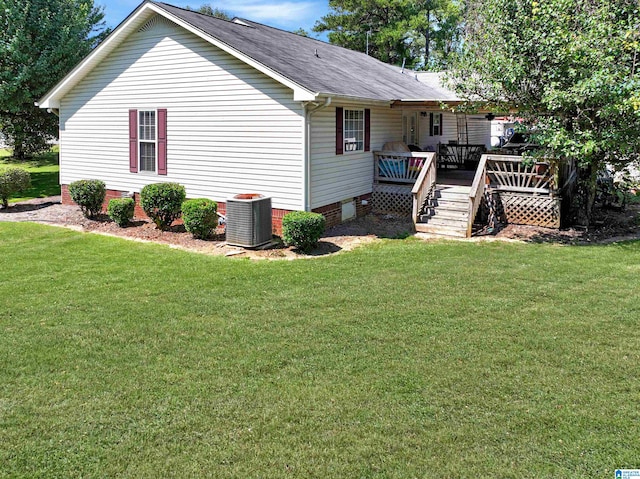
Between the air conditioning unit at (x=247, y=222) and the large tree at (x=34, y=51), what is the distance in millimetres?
12150

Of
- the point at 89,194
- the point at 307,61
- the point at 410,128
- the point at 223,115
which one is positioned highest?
the point at 307,61

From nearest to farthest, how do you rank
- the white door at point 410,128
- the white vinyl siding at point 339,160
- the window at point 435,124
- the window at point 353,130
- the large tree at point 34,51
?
the white vinyl siding at point 339,160, the window at point 353,130, the white door at point 410,128, the large tree at point 34,51, the window at point 435,124

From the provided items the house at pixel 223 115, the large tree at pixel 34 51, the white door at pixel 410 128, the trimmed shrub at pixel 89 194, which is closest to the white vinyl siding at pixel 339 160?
the house at pixel 223 115

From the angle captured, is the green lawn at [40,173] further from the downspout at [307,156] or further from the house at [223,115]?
the downspout at [307,156]

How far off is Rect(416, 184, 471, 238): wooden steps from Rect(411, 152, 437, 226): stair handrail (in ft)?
0.66

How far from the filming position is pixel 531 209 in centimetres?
1264

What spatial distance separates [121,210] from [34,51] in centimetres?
1056

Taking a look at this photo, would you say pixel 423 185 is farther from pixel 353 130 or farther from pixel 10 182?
pixel 10 182

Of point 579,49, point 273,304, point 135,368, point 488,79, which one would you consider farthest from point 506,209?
point 135,368

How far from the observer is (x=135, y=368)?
5.28 meters

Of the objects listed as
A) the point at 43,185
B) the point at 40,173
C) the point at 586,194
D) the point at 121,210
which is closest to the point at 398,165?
the point at 586,194

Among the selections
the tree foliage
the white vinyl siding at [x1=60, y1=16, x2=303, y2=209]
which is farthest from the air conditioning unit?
the tree foliage

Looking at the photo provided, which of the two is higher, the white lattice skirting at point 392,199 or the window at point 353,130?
the window at point 353,130

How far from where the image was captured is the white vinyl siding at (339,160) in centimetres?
1172
